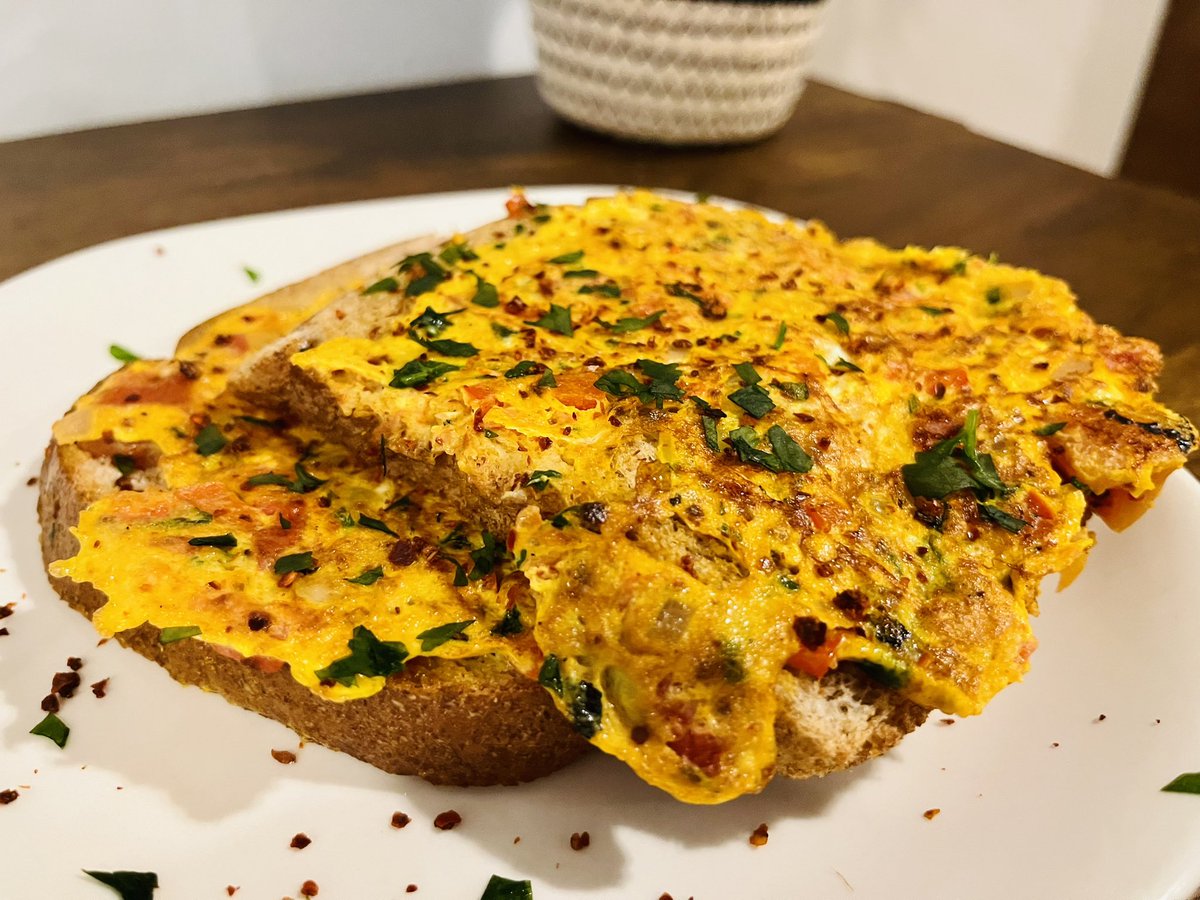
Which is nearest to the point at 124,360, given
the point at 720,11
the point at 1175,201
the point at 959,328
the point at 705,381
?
the point at 705,381

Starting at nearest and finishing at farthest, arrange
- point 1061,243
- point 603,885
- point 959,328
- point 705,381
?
1. point 603,885
2. point 705,381
3. point 959,328
4. point 1061,243

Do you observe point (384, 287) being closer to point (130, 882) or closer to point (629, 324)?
point (629, 324)

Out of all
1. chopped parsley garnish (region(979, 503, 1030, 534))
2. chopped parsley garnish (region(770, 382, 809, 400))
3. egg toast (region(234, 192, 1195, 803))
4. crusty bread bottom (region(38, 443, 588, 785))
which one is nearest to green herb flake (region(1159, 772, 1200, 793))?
egg toast (region(234, 192, 1195, 803))

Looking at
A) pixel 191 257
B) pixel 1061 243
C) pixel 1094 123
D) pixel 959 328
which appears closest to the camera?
pixel 959 328

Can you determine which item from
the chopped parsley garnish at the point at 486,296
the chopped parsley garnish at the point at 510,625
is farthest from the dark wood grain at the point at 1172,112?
the chopped parsley garnish at the point at 510,625

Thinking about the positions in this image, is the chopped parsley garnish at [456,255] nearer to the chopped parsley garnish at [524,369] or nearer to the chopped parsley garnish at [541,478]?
the chopped parsley garnish at [524,369]

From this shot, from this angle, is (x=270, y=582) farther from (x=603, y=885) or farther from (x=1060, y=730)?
(x=1060, y=730)

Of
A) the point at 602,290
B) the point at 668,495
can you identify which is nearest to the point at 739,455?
the point at 668,495
